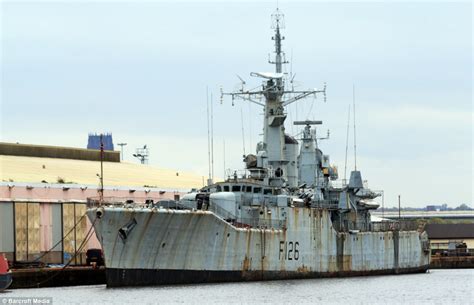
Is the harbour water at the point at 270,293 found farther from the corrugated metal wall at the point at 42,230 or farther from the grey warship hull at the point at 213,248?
the corrugated metal wall at the point at 42,230

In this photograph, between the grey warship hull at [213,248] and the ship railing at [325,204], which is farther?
the ship railing at [325,204]

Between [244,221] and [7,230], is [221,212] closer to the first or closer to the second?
[244,221]

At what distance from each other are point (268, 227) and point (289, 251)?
2563 millimetres

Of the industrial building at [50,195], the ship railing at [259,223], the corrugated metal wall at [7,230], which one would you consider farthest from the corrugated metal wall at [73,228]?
the ship railing at [259,223]

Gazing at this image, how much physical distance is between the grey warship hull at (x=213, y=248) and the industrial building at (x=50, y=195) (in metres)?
7.00

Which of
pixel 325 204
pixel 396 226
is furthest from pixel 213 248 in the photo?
pixel 396 226

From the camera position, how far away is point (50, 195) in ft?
256

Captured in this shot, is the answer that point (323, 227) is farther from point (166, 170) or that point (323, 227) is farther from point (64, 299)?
point (166, 170)

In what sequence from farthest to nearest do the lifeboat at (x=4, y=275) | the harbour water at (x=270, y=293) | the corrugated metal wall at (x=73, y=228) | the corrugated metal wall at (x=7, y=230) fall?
the corrugated metal wall at (x=73, y=228)
the corrugated metal wall at (x=7, y=230)
the lifeboat at (x=4, y=275)
the harbour water at (x=270, y=293)

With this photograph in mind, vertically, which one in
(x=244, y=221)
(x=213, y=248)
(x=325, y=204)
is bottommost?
(x=213, y=248)

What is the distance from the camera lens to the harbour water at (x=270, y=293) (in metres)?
57.4

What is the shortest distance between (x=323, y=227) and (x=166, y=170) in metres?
30.8

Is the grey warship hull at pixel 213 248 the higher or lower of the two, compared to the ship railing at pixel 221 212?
lower

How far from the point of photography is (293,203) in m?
74.4
